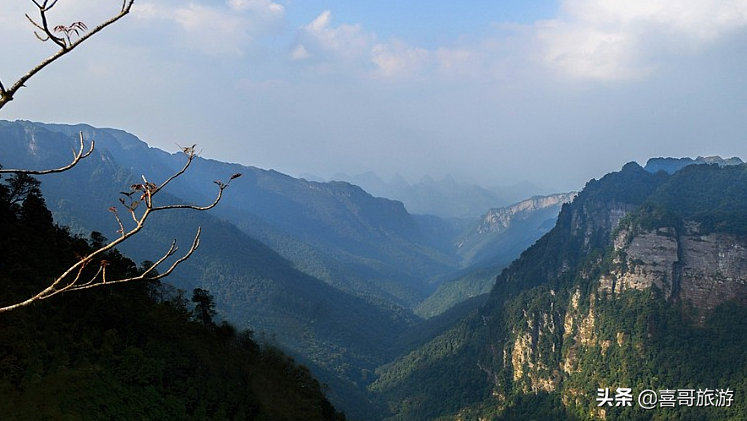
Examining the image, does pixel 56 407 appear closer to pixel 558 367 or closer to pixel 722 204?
pixel 558 367

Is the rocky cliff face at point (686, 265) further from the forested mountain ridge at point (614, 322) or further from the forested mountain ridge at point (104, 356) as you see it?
the forested mountain ridge at point (104, 356)

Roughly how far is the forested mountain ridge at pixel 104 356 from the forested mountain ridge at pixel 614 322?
101183 mm

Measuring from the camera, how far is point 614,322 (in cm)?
13150

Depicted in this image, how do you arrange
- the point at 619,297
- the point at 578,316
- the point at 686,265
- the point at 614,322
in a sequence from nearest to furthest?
the point at 686,265
the point at 614,322
the point at 619,297
the point at 578,316

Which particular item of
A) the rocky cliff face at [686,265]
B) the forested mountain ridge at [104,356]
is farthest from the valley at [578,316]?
the forested mountain ridge at [104,356]

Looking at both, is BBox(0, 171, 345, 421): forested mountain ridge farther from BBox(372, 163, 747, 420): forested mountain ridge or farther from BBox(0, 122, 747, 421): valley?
BBox(372, 163, 747, 420): forested mountain ridge

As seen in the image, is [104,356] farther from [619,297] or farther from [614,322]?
[619,297]

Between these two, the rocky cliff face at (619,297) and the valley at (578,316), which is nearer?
the rocky cliff face at (619,297)

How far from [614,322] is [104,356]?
134350 millimetres

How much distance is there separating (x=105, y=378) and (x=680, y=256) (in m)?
136

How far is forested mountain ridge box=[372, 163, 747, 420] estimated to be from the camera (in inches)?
4422

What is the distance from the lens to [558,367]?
141 m

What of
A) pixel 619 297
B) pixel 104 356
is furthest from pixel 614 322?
pixel 104 356

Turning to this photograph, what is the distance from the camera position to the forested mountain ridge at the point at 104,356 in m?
26.1
